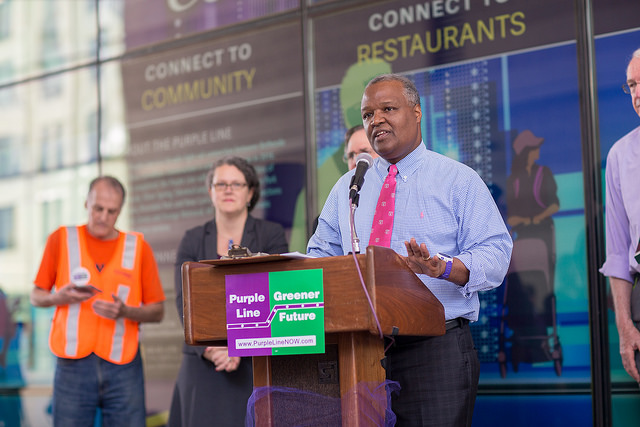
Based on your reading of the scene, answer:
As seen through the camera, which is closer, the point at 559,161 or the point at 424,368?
the point at 424,368

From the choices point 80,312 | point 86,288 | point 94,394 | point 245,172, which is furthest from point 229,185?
point 94,394

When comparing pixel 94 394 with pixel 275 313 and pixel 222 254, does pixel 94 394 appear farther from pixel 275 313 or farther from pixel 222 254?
pixel 275 313

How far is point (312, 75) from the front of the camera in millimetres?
4848

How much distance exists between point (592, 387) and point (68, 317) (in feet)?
8.64

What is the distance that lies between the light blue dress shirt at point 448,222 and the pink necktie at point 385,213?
0.02 m

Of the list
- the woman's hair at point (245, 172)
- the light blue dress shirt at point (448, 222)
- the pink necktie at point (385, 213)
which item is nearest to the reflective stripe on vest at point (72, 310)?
the woman's hair at point (245, 172)

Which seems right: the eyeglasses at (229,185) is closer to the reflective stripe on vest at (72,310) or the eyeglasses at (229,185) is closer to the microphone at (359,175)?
the reflective stripe on vest at (72,310)

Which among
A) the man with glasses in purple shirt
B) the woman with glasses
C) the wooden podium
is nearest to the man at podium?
the wooden podium

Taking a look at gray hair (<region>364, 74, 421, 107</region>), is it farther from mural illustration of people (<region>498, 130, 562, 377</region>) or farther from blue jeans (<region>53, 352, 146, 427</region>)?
blue jeans (<region>53, 352, 146, 427</region>)

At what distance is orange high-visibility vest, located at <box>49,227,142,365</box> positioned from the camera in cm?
401

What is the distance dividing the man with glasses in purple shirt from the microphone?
1.32 m

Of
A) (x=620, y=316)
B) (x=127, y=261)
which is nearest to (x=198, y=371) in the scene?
(x=127, y=261)

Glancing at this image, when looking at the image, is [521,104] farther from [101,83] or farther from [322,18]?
[101,83]

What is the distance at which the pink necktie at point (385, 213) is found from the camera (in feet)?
8.43
